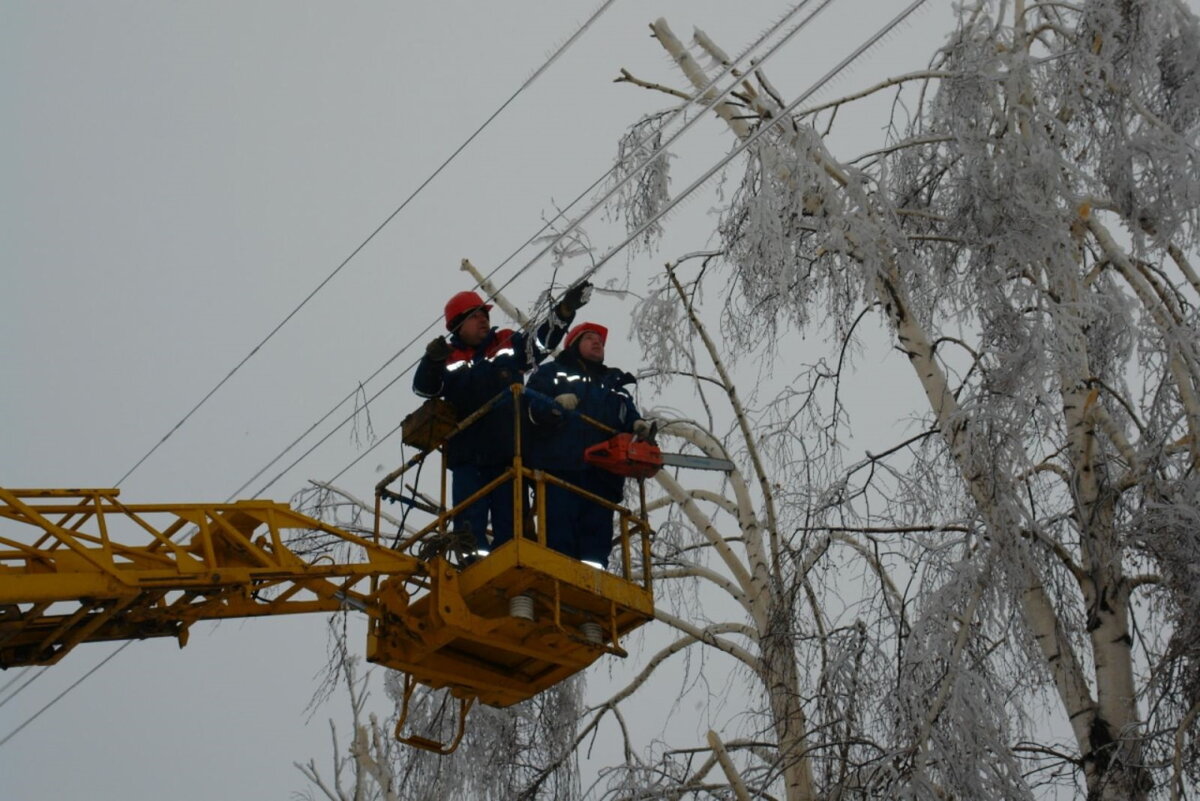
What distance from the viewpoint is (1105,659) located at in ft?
28.8

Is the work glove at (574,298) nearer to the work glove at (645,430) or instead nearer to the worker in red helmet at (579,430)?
the worker in red helmet at (579,430)

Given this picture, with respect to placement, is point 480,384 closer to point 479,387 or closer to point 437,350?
point 479,387

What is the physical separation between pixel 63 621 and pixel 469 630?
2.30 metres

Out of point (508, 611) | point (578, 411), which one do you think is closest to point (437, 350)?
point (578, 411)

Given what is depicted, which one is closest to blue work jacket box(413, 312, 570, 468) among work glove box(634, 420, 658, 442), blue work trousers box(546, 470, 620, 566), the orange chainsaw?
blue work trousers box(546, 470, 620, 566)

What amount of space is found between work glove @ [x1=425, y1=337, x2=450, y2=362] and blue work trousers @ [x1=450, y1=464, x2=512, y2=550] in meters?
0.80

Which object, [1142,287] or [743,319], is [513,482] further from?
[1142,287]

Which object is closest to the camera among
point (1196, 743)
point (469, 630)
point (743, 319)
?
point (1196, 743)

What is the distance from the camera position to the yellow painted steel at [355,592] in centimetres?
877

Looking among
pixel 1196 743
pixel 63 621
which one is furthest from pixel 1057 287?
pixel 63 621

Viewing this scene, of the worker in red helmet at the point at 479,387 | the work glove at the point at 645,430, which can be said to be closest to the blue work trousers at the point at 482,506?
the worker in red helmet at the point at 479,387

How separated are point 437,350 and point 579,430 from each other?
1.09 meters

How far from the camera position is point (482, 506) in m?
9.94

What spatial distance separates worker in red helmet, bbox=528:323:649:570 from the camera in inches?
389
